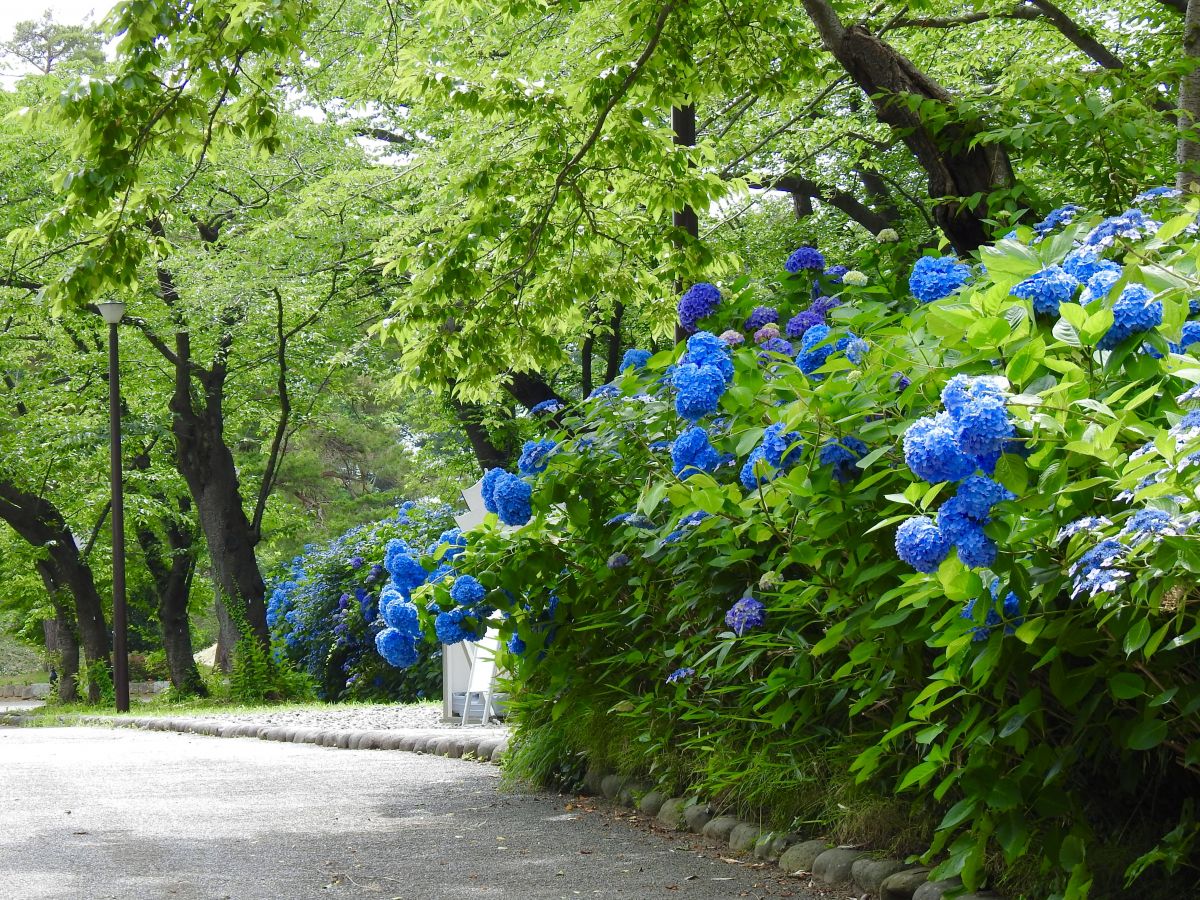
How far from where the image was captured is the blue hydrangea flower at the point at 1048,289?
3045 mm

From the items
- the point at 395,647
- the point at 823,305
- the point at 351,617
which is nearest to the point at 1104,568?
the point at 823,305

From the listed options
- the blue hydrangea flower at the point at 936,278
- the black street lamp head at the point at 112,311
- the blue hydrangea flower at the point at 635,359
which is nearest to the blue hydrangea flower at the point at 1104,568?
the blue hydrangea flower at the point at 936,278

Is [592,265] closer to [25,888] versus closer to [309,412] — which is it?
[25,888]

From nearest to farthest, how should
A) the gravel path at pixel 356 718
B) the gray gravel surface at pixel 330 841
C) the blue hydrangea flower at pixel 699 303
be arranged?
1. the gray gravel surface at pixel 330 841
2. the blue hydrangea flower at pixel 699 303
3. the gravel path at pixel 356 718

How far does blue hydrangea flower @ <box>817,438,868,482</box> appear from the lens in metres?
3.49

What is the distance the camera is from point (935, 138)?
6484 mm

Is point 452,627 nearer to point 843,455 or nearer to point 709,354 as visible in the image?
point 709,354

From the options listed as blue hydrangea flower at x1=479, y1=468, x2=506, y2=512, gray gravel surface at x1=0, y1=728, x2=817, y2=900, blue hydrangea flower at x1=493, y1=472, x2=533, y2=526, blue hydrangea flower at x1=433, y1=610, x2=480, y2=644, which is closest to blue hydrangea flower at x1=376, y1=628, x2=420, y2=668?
gray gravel surface at x1=0, y1=728, x2=817, y2=900

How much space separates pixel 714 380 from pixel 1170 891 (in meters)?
2.10

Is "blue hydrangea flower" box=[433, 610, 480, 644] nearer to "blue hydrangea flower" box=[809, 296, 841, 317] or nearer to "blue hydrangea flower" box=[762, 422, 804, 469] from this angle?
"blue hydrangea flower" box=[809, 296, 841, 317]

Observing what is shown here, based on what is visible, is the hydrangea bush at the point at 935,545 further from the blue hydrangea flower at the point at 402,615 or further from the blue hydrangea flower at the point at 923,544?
the blue hydrangea flower at the point at 402,615

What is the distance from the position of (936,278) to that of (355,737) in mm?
6982

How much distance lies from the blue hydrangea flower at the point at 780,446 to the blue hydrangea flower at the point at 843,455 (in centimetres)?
11

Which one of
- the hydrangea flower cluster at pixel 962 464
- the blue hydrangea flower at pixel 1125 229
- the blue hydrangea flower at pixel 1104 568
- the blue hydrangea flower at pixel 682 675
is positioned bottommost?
the blue hydrangea flower at pixel 682 675
